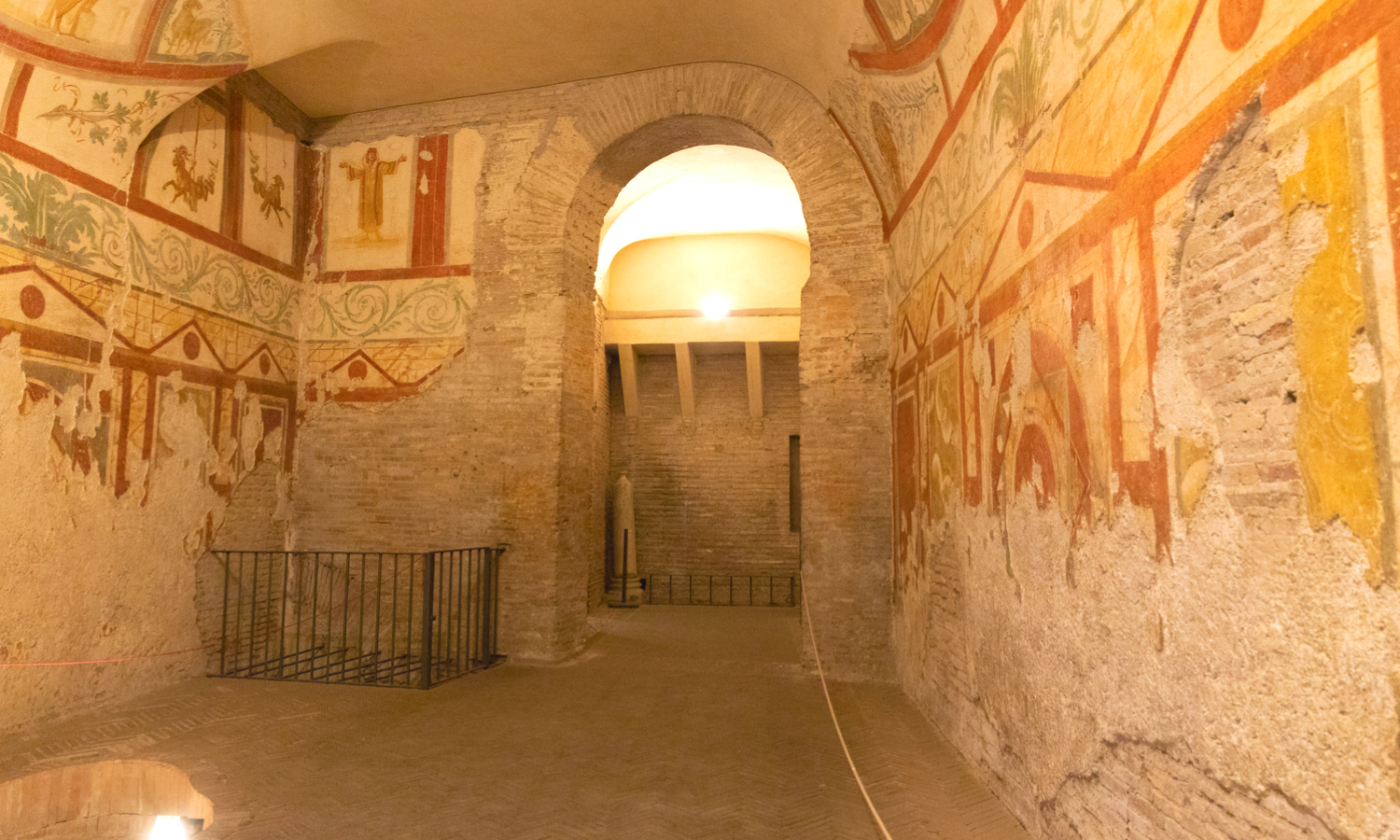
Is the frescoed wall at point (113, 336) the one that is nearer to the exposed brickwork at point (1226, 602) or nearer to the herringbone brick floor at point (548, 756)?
the herringbone brick floor at point (548, 756)

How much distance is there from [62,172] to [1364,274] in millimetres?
6464

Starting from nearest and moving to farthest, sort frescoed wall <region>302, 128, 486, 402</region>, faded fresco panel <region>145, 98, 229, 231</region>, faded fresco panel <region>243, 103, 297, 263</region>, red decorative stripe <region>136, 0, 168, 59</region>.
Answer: red decorative stripe <region>136, 0, 168, 59</region> < faded fresco panel <region>145, 98, 229, 231</region> < faded fresco panel <region>243, 103, 297, 263</region> < frescoed wall <region>302, 128, 486, 402</region>

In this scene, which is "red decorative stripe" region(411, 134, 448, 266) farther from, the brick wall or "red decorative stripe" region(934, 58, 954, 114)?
the brick wall

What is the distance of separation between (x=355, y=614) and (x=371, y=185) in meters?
4.04

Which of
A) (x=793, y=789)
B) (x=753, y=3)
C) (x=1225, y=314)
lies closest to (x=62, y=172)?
(x=753, y=3)

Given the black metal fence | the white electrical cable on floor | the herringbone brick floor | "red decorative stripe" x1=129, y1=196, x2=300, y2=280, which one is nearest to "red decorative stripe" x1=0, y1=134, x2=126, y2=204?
"red decorative stripe" x1=129, y1=196, x2=300, y2=280

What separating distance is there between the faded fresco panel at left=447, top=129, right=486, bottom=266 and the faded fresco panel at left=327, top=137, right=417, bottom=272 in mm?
419

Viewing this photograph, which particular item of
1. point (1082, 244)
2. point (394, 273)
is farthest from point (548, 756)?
point (394, 273)

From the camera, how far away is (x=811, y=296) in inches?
254

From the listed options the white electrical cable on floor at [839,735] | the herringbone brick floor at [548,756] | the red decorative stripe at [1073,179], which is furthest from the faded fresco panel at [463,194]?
the red decorative stripe at [1073,179]

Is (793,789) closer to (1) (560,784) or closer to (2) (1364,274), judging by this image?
(1) (560,784)

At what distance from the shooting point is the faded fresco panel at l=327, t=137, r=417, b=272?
727cm

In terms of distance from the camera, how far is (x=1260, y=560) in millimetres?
1806

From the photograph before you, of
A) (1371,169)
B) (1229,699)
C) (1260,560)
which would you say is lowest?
(1229,699)
